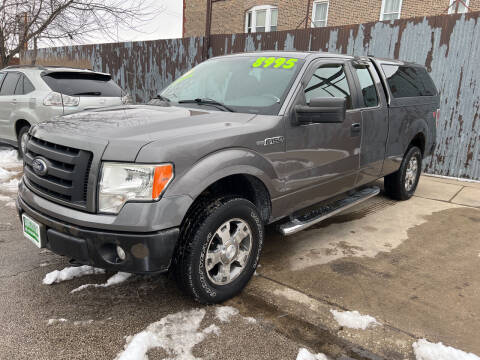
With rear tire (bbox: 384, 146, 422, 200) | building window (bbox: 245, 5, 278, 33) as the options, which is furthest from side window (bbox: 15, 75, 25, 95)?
building window (bbox: 245, 5, 278, 33)

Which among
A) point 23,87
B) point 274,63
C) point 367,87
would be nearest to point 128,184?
point 274,63

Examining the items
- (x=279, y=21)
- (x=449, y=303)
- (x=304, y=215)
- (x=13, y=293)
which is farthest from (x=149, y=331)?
(x=279, y=21)

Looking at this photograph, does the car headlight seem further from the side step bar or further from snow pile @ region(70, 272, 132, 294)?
the side step bar

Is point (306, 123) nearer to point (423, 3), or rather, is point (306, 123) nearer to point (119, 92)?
point (119, 92)

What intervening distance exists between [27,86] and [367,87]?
557 centimetres

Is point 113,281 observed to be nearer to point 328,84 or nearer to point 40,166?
point 40,166

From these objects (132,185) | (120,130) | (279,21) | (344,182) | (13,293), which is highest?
(279,21)

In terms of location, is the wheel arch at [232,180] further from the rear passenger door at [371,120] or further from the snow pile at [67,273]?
the rear passenger door at [371,120]

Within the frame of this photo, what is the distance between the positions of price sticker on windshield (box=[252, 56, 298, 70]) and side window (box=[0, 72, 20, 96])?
5.30 m

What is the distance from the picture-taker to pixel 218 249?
2627 millimetres

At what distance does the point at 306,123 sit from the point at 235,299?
1.48 m

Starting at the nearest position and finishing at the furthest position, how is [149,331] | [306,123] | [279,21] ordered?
[149,331] → [306,123] → [279,21]

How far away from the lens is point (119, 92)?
6.84 metres

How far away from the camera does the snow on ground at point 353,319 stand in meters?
2.53
